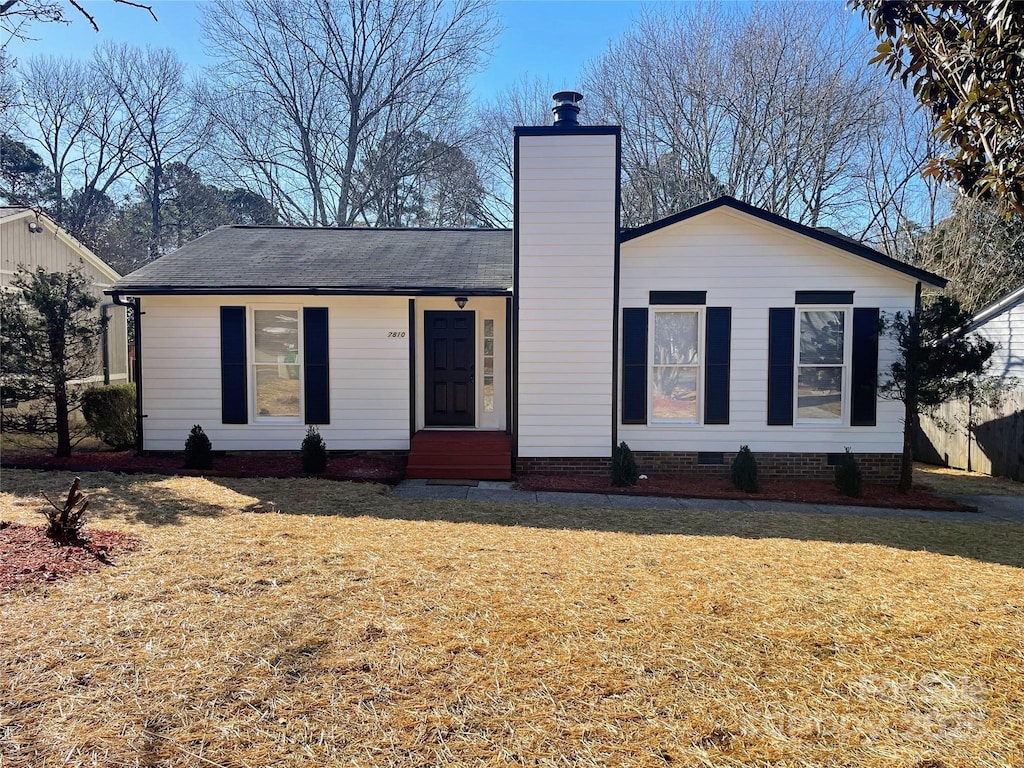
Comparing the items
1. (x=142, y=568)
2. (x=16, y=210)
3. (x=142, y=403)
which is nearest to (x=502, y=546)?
(x=142, y=568)

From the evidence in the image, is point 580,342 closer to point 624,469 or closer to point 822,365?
point 624,469

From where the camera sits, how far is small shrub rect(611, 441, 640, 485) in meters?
9.33

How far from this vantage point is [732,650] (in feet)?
11.8

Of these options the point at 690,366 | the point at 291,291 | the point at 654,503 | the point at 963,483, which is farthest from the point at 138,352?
the point at 963,483

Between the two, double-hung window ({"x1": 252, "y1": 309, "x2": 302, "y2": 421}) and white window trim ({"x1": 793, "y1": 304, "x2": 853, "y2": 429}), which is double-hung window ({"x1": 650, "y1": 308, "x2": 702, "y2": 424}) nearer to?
white window trim ({"x1": 793, "y1": 304, "x2": 853, "y2": 429})

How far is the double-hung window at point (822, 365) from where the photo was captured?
1000 centimetres

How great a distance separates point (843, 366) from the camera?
32.8 feet

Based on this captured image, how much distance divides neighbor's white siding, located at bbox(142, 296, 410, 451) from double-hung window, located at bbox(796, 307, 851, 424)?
6370mm

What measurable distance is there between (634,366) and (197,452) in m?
6.93

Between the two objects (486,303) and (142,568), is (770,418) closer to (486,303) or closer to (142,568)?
(486,303)

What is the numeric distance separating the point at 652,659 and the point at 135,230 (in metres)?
30.4

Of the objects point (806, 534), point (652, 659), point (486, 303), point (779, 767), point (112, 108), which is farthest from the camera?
point (112, 108)

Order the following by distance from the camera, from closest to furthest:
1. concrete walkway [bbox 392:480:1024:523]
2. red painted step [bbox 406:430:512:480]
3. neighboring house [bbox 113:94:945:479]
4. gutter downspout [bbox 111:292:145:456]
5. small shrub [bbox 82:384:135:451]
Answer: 1. concrete walkway [bbox 392:480:1024:523]
2. red painted step [bbox 406:430:512:480]
3. neighboring house [bbox 113:94:945:479]
4. gutter downspout [bbox 111:292:145:456]
5. small shrub [bbox 82:384:135:451]

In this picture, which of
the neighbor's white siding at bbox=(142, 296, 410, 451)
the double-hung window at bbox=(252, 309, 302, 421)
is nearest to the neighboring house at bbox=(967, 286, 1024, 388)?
the neighbor's white siding at bbox=(142, 296, 410, 451)
